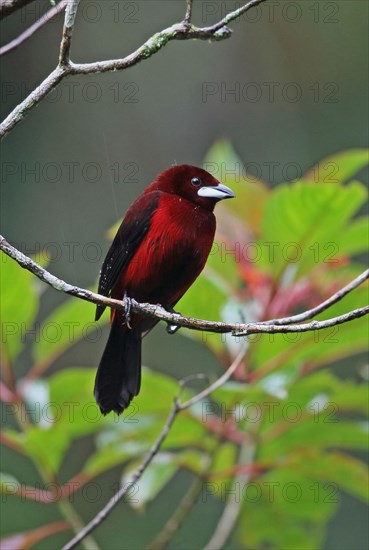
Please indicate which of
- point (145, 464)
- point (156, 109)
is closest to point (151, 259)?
point (145, 464)

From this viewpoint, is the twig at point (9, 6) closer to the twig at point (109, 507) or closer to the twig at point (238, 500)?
the twig at point (109, 507)

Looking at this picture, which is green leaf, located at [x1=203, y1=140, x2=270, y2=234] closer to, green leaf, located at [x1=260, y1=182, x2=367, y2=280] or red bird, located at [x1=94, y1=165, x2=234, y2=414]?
red bird, located at [x1=94, y1=165, x2=234, y2=414]

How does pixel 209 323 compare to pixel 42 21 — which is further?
pixel 42 21

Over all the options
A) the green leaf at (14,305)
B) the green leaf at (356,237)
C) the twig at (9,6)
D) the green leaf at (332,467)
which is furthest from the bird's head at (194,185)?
the twig at (9,6)

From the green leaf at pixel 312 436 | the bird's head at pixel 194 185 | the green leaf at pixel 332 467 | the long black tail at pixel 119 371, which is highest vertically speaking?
the bird's head at pixel 194 185

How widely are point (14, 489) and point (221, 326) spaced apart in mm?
945

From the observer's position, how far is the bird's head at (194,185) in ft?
9.93

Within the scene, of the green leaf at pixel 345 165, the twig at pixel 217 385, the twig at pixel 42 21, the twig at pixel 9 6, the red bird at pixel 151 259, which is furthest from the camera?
the red bird at pixel 151 259

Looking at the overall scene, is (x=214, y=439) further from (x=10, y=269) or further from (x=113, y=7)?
(x=113, y=7)

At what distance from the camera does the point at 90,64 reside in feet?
6.72

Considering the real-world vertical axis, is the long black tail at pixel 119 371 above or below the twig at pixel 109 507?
above

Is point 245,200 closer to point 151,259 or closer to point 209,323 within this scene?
point 151,259

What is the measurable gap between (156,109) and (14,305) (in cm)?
475

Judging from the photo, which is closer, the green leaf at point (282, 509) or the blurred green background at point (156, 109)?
the green leaf at point (282, 509)
